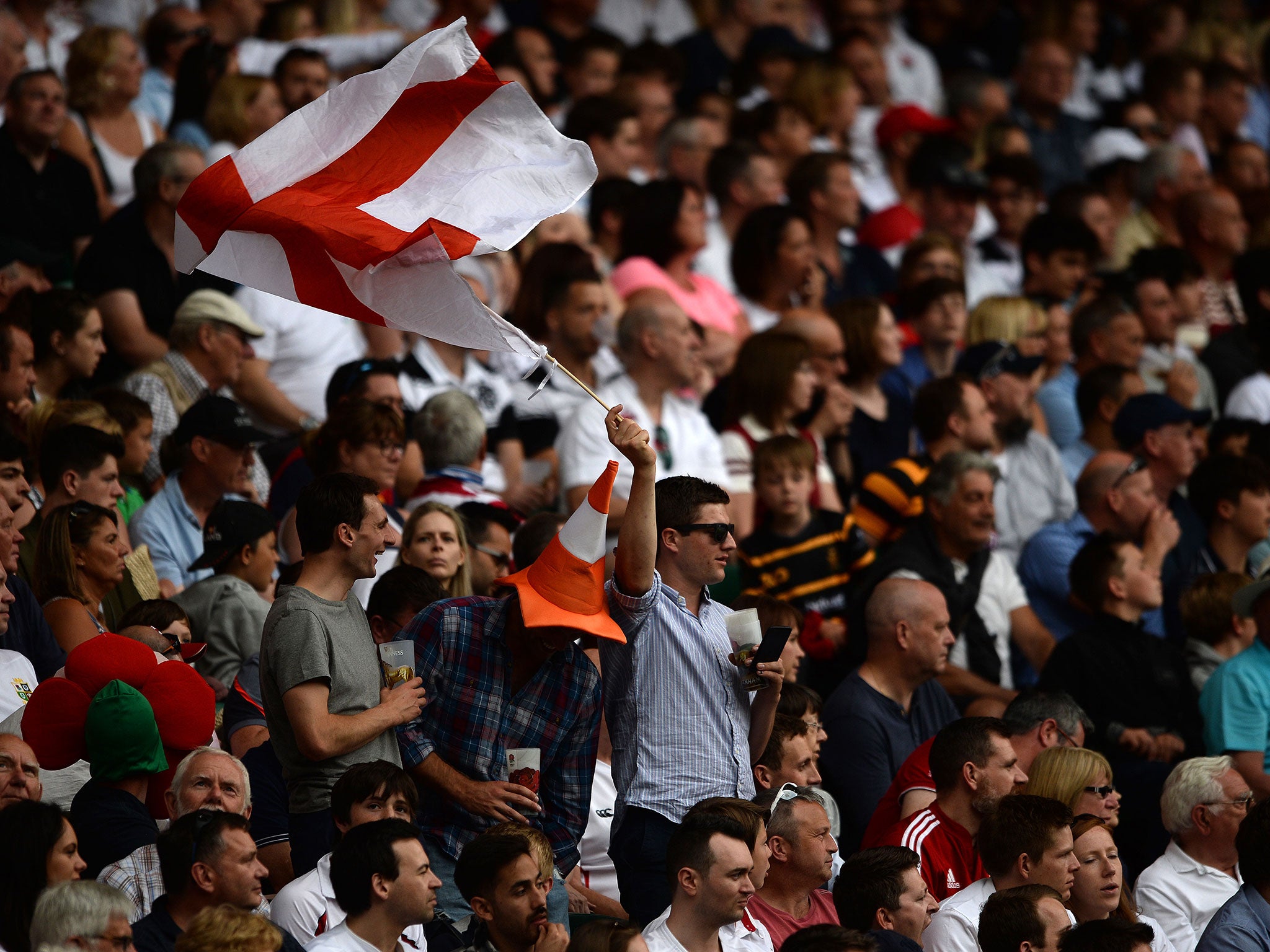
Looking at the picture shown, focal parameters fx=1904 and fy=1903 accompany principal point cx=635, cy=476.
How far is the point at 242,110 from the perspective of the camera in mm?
10516

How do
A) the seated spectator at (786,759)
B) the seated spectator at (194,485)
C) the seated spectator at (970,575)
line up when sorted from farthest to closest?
the seated spectator at (970,575), the seated spectator at (194,485), the seated spectator at (786,759)

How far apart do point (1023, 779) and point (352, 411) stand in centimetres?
297

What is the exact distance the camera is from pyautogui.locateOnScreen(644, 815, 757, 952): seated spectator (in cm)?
575

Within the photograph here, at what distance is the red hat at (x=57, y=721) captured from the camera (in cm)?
585

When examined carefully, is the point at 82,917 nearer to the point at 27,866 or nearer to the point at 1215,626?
the point at 27,866

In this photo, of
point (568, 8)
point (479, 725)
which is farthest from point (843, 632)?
point (568, 8)

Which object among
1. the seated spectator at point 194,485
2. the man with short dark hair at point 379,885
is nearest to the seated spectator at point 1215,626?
the seated spectator at point 194,485

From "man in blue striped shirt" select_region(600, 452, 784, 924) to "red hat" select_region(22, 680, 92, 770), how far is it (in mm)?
1661

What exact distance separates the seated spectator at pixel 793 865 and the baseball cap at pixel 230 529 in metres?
2.19

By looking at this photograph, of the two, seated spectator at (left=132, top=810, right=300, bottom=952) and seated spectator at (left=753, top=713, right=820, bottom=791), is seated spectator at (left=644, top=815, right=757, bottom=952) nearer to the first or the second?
seated spectator at (left=753, top=713, right=820, bottom=791)

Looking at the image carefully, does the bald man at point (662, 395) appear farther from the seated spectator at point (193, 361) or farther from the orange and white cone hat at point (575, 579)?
the orange and white cone hat at point (575, 579)

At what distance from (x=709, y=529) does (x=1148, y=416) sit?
4.68 m

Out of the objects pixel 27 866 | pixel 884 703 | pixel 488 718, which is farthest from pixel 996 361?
pixel 27 866

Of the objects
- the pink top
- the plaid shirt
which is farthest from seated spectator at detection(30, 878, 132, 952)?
the pink top
